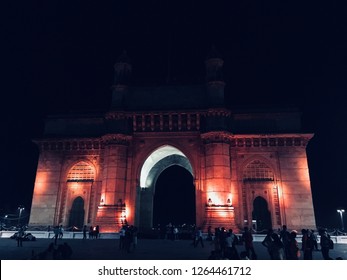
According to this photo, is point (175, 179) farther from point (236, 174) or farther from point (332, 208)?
point (332, 208)

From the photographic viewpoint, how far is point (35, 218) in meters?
29.3

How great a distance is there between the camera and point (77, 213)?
3005 cm

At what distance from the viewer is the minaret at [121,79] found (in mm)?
30422

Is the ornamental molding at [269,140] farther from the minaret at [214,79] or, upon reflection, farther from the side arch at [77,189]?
the side arch at [77,189]

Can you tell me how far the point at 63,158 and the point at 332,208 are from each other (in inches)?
1402

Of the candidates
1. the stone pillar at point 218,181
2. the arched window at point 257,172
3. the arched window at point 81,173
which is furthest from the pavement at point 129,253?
the arched window at point 81,173

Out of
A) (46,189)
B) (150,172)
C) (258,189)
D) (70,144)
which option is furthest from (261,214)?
(46,189)

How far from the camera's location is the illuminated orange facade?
88.8 ft

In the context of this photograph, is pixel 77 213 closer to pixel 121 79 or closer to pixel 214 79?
pixel 121 79

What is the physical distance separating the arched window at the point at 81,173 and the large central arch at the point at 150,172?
17.6 feet

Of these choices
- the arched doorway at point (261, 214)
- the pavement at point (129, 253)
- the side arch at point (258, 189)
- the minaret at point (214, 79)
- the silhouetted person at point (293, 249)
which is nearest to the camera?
the silhouetted person at point (293, 249)

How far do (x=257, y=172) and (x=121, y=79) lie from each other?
17155 mm
